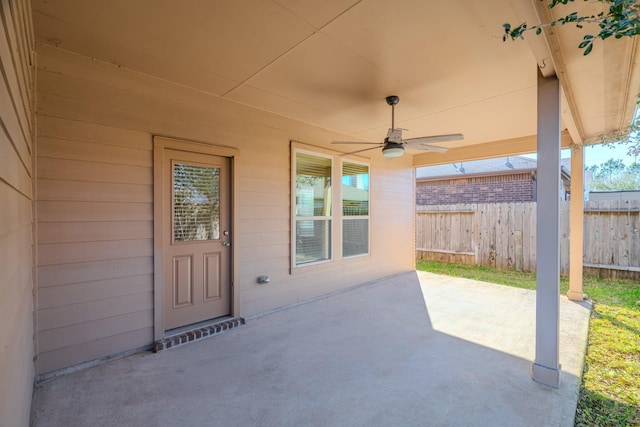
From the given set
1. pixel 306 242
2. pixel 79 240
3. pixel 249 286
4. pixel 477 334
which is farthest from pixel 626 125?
pixel 79 240

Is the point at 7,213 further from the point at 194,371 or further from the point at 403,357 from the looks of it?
the point at 403,357

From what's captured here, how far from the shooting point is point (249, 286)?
3.84 metres

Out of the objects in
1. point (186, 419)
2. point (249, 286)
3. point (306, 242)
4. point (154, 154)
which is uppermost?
point (154, 154)

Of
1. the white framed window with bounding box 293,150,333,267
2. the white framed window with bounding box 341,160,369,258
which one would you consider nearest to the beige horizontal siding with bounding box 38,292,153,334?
the white framed window with bounding box 293,150,333,267

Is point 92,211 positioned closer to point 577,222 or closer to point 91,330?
point 91,330

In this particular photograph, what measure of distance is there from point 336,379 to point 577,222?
14.9 ft

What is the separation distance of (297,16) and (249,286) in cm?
295

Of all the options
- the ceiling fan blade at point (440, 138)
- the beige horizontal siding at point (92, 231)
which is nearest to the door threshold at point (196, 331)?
the beige horizontal siding at point (92, 231)

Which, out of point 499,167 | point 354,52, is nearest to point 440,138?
point 354,52

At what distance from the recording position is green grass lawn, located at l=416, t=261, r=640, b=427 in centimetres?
213

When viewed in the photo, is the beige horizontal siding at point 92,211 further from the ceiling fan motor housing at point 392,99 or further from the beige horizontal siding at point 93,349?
the ceiling fan motor housing at point 392,99

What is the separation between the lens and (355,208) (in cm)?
552

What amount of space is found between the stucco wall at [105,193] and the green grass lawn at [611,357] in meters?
3.30

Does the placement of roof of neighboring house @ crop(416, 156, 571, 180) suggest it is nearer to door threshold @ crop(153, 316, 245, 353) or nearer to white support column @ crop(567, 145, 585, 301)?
white support column @ crop(567, 145, 585, 301)
